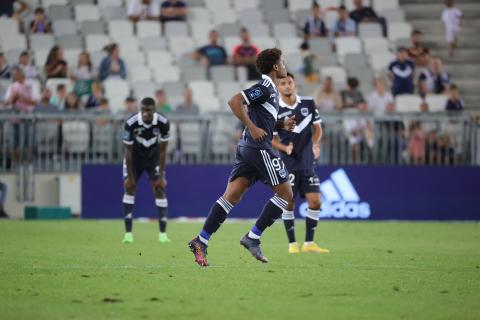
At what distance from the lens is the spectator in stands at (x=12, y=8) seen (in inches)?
1157

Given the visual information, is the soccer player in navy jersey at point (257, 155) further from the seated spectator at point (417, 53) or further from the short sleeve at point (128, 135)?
the seated spectator at point (417, 53)

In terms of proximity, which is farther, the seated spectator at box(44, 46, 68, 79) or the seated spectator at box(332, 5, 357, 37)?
the seated spectator at box(332, 5, 357, 37)

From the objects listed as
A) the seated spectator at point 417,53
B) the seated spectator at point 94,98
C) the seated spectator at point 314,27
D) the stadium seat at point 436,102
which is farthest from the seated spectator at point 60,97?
the seated spectator at point 417,53

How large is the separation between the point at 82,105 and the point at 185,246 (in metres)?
10.3

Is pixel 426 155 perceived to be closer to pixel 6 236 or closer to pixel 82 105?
pixel 82 105

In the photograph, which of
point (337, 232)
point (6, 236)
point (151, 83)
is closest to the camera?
point (6, 236)

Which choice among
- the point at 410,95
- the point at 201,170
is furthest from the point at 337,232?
the point at 410,95

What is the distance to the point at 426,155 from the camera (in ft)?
85.5

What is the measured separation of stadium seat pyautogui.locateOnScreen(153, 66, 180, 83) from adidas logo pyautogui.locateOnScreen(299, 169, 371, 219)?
5056 millimetres

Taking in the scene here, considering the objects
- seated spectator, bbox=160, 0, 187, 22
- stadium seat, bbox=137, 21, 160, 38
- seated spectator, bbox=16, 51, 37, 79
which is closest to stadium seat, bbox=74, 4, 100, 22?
stadium seat, bbox=137, 21, 160, 38

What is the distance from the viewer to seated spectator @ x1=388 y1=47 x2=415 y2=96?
28422 mm

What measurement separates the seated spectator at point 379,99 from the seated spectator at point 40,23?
819 cm

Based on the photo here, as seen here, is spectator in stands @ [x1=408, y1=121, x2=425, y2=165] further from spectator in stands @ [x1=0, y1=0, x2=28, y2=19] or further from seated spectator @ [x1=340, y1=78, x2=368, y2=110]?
spectator in stands @ [x1=0, y1=0, x2=28, y2=19]

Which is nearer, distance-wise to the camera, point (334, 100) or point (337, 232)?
point (337, 232)
